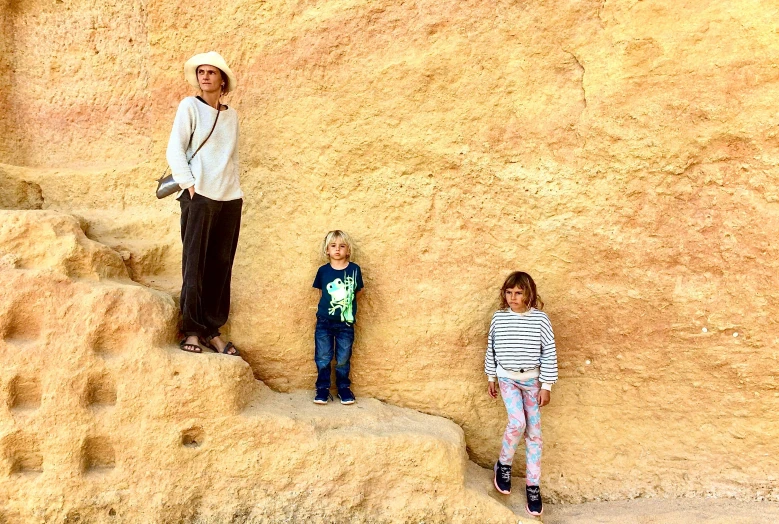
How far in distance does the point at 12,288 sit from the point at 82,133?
4.98 feet

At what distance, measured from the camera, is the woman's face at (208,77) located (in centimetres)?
275

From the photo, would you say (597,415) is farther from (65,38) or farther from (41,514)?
(65,38)

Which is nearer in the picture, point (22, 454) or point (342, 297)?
point (22, 454)

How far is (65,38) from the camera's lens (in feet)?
12.3

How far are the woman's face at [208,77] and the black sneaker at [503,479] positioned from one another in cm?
229

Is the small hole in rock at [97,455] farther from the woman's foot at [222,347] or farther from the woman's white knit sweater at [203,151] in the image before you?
the woman's white knit sweater at [203,151]

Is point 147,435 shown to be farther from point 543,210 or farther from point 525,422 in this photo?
point 543,210

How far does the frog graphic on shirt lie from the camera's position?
2.91m

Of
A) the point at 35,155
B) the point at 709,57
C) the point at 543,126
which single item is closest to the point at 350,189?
the point at 543,126

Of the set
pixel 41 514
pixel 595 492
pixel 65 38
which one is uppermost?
pixel 65 38

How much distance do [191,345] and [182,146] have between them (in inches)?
36.4

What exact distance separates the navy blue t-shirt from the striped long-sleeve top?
719 mm

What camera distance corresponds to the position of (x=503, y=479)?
2852 millimetres

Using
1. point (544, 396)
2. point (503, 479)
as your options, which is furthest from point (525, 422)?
point (503, 479)
